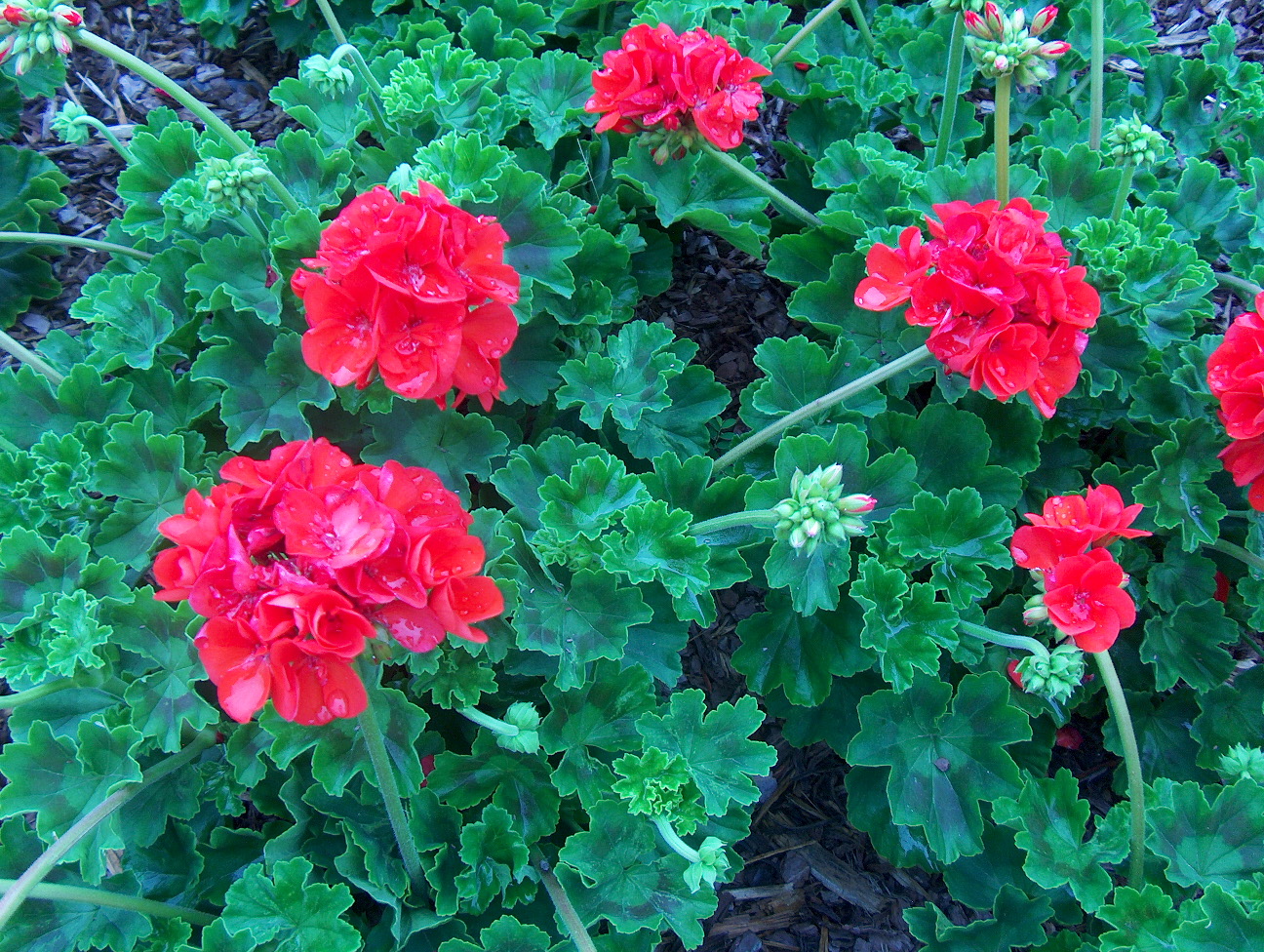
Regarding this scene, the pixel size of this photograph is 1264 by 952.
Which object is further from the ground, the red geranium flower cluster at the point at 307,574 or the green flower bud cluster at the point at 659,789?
the red geranium flower cluster at the point at 307,574

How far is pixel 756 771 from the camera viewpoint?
2582 mm

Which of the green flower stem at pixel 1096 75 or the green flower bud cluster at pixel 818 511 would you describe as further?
the green flower stem at pixel 1096 75

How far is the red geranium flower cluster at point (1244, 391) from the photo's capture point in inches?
101

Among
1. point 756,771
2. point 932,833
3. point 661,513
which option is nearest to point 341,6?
point 661,513

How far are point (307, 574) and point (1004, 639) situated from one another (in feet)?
6.31

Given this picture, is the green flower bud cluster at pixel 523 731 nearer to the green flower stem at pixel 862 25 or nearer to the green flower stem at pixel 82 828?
the green flower stem at pixel 82 828

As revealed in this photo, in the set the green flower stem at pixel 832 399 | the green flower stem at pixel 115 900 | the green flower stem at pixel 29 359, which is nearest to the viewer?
the green flower stem at pixel 115 900

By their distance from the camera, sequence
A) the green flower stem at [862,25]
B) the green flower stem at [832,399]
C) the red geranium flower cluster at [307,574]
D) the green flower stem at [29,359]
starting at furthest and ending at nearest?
the green flower stem at [862,25] < the green flower stem at [29,359] < the green flower stem at [832,399] < the red geranium flower cluster at [307,574]

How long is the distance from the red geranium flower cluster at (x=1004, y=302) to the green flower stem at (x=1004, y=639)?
0.64 meters

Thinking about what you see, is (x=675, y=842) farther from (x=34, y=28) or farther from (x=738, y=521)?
(x=34, y=28)

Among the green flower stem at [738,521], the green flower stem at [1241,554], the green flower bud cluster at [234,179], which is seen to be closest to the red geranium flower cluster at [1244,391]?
the green flower stem at [1241,554]

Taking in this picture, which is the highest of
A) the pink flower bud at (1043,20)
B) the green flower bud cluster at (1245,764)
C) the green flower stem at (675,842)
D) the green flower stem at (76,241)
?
the pink flower bud at (1043,20)

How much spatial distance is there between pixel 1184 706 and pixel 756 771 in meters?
1.61

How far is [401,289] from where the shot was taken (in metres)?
2.18
